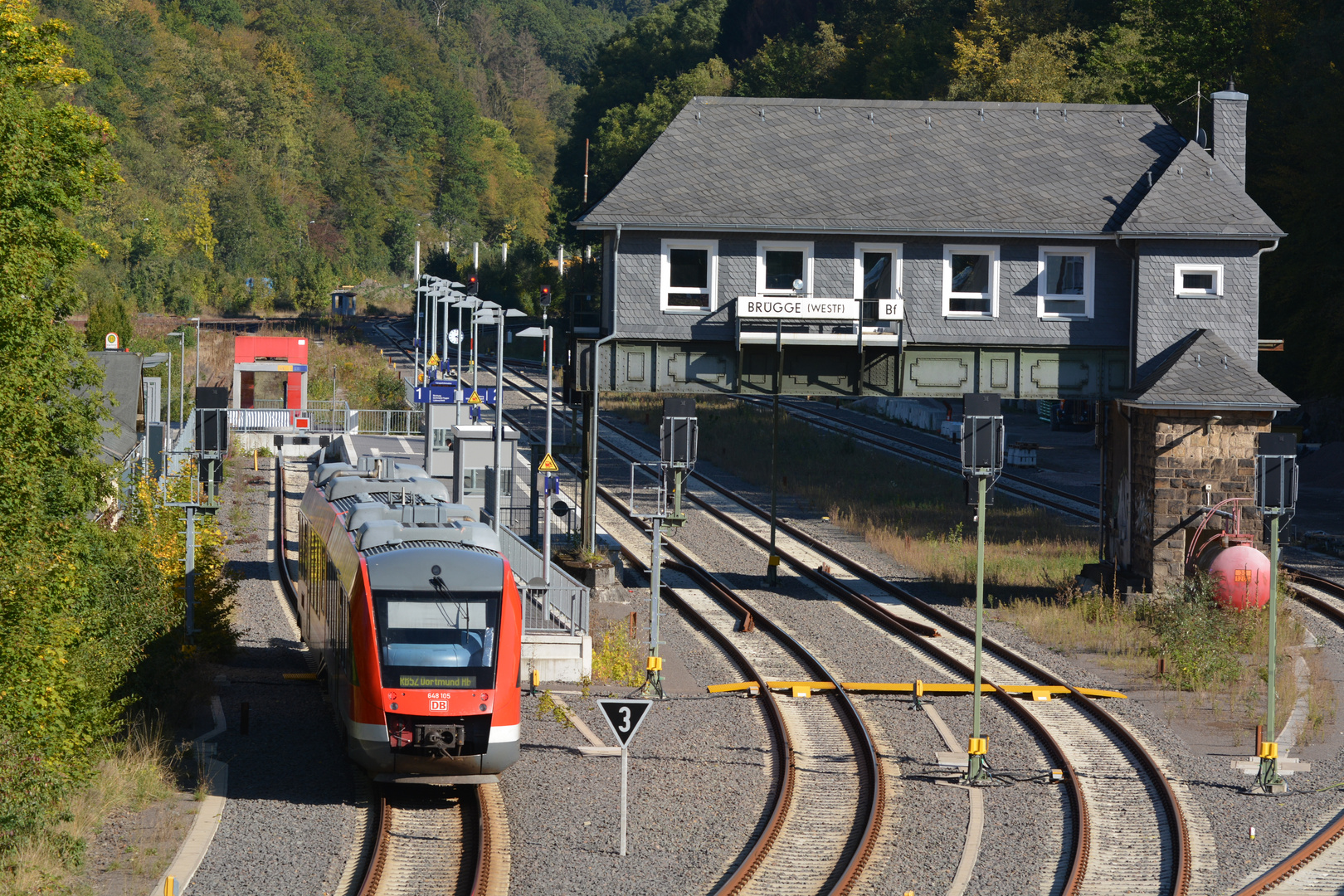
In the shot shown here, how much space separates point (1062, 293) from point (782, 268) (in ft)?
17.9

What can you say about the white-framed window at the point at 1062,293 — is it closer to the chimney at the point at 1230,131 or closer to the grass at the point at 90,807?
the chimney at the point at 1230,131

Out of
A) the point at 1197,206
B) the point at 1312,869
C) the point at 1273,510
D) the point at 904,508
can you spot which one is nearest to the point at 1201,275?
the point at 1197,206

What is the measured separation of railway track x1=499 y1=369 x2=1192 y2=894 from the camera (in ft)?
49.2

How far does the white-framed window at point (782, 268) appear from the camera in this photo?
28.1 meters

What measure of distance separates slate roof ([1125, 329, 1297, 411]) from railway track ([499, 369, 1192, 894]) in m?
5.54

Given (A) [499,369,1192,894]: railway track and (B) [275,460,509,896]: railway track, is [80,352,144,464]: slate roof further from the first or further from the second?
(B) [275,460,509,896]: railway track

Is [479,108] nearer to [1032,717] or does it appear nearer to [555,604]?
[555,604]

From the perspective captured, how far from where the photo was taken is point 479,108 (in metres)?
199

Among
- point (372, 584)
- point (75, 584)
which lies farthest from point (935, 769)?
point (75, 584)

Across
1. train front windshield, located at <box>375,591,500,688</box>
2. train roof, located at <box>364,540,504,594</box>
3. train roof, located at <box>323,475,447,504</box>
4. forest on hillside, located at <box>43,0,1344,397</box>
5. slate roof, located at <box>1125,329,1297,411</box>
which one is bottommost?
train front windshield, located at <box>375,591,500,688</box>

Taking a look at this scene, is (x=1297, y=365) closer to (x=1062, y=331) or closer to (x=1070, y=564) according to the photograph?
(x=1070, y=564)

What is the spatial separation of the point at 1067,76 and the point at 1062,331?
1648 inches

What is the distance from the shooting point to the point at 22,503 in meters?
15.9

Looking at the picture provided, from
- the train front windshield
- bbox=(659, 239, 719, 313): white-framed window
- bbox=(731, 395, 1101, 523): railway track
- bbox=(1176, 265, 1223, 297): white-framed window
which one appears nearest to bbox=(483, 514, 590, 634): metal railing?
bbox=(659, 239, 719, 313): white-framed window
